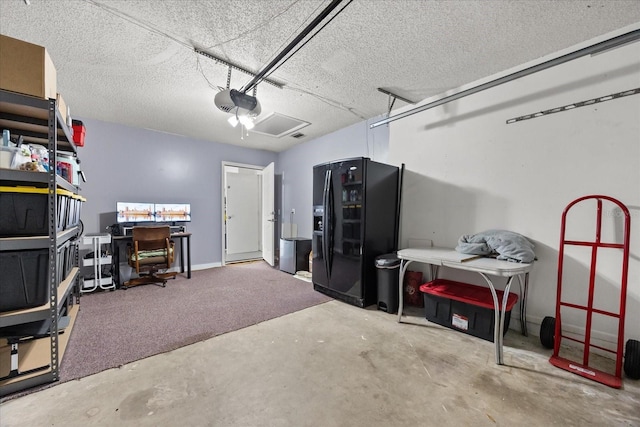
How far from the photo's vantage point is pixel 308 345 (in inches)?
81.4

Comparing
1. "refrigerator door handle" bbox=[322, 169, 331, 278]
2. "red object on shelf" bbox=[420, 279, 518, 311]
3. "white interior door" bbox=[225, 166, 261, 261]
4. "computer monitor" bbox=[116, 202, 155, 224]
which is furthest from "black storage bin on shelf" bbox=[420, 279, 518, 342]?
"white interior door" bbox=[225, 166, 261, 261]

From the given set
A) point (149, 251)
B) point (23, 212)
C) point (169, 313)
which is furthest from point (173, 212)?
point (23, 212)

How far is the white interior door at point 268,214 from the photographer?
5.07 m

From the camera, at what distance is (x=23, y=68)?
4.61 ft

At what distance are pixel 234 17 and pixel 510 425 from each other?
3.05 metres

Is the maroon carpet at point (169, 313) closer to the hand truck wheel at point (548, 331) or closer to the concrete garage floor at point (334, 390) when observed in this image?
the concrete garage floor at point (334, 390)

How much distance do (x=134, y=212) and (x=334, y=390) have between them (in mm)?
4131

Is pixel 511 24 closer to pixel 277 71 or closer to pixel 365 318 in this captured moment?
pixel 277 71

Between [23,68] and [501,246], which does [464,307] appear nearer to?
[501,246]

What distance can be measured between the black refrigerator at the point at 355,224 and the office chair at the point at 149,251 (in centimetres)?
233

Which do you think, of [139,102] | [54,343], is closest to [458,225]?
[54,343]

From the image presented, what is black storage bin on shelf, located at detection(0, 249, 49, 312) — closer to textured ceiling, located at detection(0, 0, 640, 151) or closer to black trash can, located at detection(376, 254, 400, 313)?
textured ceiling, located at detection(0, 0, 640, 151)

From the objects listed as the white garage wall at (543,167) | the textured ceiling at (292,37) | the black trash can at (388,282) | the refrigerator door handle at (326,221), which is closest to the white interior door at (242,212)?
the textured ceiling at (292,37)

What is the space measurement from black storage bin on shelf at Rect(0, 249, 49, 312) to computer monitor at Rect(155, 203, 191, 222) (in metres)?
2.94
